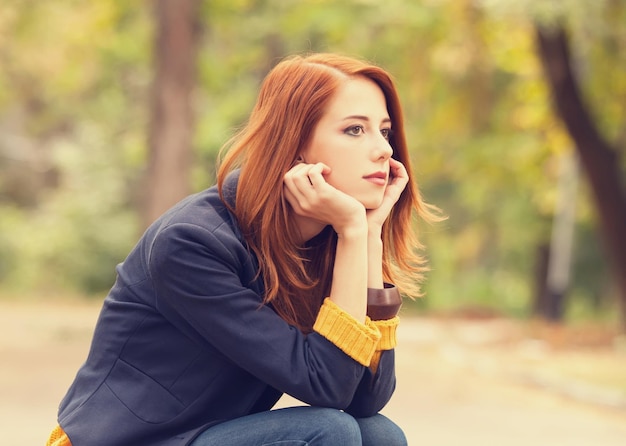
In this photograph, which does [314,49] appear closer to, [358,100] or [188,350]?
[358,100]

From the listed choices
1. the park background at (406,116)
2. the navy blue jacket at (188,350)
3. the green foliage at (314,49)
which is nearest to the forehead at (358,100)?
the navy blue jacket at (188,350)

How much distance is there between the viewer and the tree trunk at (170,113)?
47.4 ft

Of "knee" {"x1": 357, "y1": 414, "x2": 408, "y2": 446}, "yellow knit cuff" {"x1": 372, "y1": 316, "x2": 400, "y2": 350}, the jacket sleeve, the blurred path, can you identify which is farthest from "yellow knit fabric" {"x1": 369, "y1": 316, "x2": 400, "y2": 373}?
the blurred path

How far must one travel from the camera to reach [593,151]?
1598cm

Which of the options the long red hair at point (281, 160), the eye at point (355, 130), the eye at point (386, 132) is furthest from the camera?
the eye at point (386, 132)

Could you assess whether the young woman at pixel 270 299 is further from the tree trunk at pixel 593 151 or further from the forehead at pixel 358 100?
the tree trunk at pixel 593 151

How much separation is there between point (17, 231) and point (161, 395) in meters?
23.5

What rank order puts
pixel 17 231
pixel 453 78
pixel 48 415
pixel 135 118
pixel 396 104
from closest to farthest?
pixel 396 104 < pixel 48 415 < pixel 453 78 < pixel 17 231 < pixel 135 118

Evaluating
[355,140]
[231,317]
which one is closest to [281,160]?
[355,140]

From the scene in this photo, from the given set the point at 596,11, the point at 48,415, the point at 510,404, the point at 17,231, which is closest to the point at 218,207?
the point at 48,415

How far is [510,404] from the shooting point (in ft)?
32.2

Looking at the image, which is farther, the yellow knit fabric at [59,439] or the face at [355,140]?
the face at [355,140]

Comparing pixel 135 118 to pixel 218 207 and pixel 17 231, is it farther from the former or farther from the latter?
pixel 218 207

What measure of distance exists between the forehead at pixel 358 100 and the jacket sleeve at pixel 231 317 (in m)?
0.51
